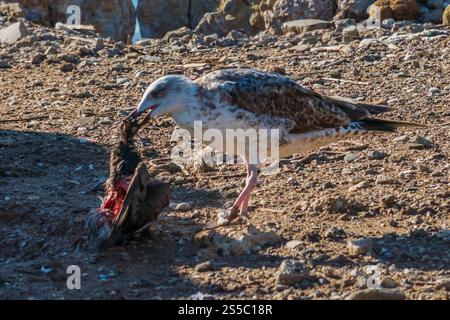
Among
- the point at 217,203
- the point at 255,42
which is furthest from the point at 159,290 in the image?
the point at 255,42

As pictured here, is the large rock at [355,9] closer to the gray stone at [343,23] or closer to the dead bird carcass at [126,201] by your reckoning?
the gray stone at [343,23]

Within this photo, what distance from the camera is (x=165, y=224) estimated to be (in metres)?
8.05

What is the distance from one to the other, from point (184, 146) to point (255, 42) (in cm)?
438

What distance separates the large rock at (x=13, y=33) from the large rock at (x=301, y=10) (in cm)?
369

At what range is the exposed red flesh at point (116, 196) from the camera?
25.2 ft

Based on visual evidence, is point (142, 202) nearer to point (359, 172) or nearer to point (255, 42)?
point (359, 172)

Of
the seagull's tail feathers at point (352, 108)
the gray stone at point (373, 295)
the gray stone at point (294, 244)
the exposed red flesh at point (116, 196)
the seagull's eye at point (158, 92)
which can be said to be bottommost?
the gray stone at point (294, 244)

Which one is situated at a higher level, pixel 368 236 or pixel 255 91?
pixel 255 91

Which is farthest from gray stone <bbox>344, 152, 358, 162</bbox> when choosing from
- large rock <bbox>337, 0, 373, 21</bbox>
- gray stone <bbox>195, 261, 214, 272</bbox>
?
large rock <bbox>337, 0, 373, 21</bbox>

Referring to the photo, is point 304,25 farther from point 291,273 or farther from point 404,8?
point 291,273

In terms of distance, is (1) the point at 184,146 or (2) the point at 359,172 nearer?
(2) the point at 359,172

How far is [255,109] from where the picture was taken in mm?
8031

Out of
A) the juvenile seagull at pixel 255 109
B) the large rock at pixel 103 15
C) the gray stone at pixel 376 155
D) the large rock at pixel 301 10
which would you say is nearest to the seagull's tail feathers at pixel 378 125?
the juvenile seagull at pixel 255 109

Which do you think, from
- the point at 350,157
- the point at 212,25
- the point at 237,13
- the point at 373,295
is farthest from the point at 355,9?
the point at 373,295
